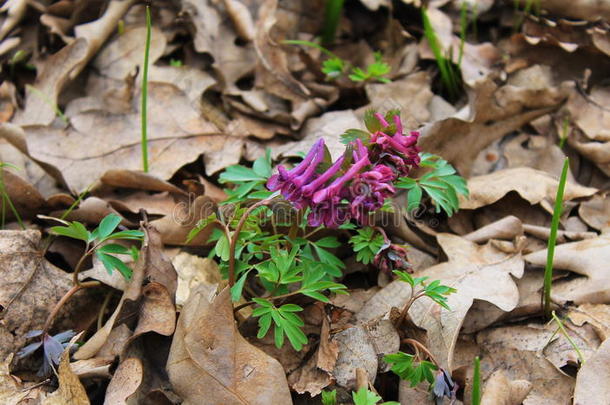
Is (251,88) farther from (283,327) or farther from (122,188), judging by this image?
(283,327)

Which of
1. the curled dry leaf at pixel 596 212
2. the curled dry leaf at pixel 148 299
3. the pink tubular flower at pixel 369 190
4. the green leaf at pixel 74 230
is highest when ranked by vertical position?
the pink tubular flower at pixel 369 190

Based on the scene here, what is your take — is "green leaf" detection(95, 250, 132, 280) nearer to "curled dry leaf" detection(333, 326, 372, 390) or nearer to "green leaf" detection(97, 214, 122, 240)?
"green leaf" detection(97, 214, 122, 240)

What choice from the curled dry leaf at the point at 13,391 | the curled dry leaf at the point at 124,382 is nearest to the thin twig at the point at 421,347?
the curled dry leaf at the point at 124,382

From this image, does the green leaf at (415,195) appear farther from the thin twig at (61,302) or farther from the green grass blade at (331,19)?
the green grass blade at (331,19)

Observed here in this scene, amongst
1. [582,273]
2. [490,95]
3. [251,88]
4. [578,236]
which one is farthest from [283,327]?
[251,88]

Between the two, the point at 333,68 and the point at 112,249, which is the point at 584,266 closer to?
the point at 333,68

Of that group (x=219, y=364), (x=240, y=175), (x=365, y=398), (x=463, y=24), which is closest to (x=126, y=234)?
(x=240, y=175)
